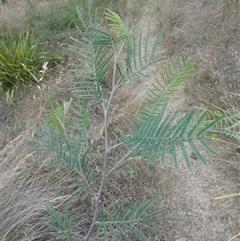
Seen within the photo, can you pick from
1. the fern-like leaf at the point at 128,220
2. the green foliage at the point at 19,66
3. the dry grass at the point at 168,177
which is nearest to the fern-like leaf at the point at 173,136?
the fern-like leaf at the point at 128,220

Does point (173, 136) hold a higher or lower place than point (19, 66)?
higher

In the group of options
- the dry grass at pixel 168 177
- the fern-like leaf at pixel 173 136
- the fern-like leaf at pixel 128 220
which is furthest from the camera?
the dry grass at pixel 168 177

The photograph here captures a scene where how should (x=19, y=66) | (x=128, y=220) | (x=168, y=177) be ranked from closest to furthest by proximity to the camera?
(x=128, y=220) → (x=168, y=177) → (x=19, y=66)

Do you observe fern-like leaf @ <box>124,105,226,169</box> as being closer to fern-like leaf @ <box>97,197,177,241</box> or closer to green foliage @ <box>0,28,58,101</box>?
fern-like leaf @ <box>97,197,177,241</box>

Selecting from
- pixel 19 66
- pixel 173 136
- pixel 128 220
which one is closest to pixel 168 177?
pixel 128 220

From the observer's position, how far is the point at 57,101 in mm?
3180

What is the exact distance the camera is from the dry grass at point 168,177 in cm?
199

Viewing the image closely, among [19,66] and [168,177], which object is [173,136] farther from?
[19,66]

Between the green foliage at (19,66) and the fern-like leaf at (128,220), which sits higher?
the fern-like leaf at (128,220)

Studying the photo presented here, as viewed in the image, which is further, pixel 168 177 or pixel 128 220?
pixel 168 177

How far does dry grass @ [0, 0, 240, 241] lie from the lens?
1.99 meters

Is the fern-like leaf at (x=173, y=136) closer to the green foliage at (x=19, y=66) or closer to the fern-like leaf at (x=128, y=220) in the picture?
the fern-like leaf at (x=128, y=220)

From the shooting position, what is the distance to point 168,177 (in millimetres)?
2373

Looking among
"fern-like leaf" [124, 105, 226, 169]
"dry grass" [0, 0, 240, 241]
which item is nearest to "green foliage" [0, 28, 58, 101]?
"dry grass" [0, 0, 240, 241]
